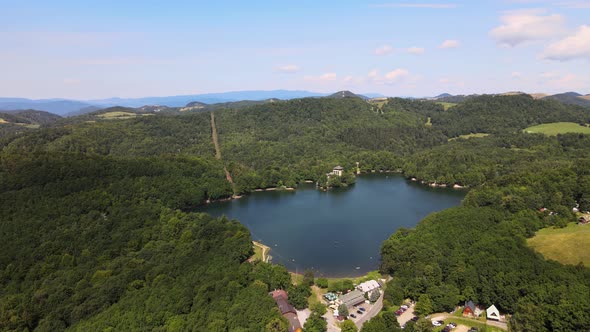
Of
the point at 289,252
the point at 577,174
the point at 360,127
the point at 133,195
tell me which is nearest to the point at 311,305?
the point at 289,252

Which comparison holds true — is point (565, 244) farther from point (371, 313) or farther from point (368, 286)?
point (371, 313)

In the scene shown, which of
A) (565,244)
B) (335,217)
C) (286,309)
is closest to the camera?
(286,309)

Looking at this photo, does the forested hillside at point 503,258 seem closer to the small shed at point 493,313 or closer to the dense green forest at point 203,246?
the dense green forest at point 203,246

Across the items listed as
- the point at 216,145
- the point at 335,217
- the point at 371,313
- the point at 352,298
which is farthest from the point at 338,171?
the point at 371,313

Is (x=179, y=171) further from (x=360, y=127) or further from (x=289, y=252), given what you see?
(x=360, y=127)

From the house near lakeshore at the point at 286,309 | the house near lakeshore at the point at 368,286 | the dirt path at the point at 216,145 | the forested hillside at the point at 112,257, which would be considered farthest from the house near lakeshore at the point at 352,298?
the dirt path at the point at 216,145

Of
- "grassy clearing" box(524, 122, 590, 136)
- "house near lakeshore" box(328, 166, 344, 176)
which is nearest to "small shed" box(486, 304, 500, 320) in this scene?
"house near lakeshore" box(328, 166, 344, 176)
